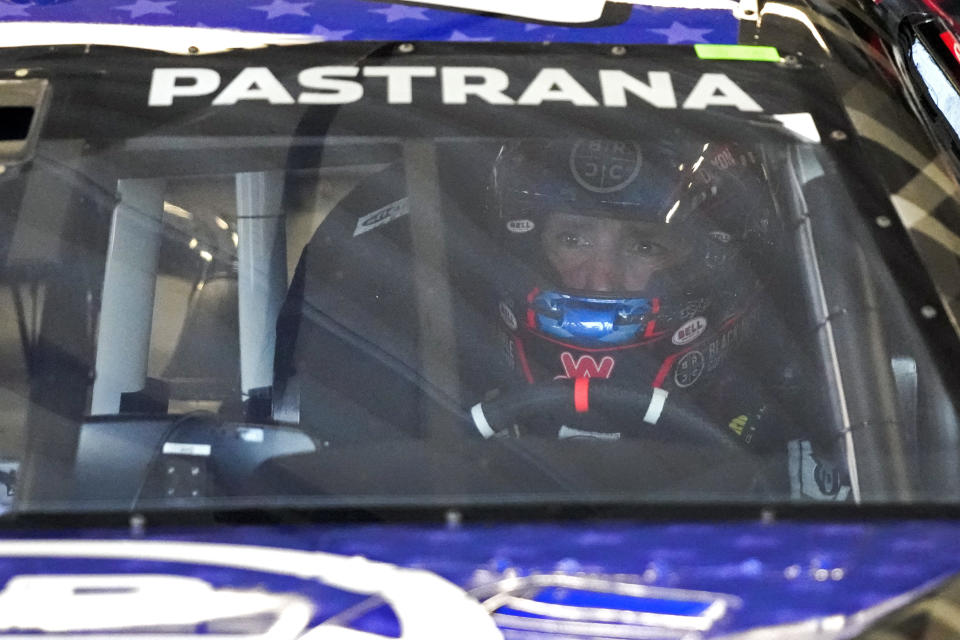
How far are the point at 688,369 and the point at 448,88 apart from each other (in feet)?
1.47

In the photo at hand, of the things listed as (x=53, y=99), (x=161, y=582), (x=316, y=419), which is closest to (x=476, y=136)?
(x=316, y=419)

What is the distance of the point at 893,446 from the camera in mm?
1300

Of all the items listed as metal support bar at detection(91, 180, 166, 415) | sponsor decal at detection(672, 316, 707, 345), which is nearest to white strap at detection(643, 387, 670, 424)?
sponsor decal at detection(672, 316, 707, 345)

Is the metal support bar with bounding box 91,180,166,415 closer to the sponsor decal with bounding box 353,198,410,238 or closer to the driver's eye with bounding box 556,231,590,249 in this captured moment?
the sponsor decal with bounding box 353,198,410,238

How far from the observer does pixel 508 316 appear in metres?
1.57

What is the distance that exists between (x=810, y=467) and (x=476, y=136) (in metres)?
0.50

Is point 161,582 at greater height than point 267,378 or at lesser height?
lesser

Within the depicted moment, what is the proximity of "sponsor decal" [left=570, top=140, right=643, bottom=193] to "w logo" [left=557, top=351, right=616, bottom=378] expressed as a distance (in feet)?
0.72

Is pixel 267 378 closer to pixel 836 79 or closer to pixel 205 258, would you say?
pixel 205 258

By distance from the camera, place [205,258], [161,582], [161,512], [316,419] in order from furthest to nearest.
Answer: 1. [205,258]
2. [316,419]
3. [161,512]
4. [161,582]

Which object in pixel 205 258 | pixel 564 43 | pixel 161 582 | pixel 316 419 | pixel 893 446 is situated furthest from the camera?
pixel 205 258

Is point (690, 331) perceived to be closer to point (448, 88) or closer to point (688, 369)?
point (688, 369)

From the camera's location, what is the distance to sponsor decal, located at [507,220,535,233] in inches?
63.7

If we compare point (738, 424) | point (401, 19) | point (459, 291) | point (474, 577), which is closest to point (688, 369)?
point (738, 424)
